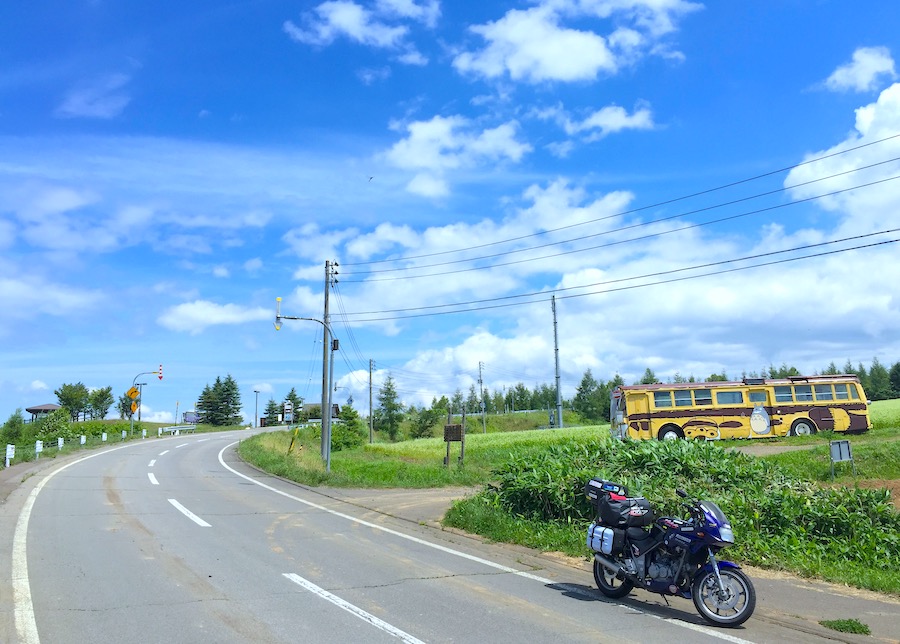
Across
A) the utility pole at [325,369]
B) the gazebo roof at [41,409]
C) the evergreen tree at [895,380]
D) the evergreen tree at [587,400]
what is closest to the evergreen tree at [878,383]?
the evergreen tree at [895,380]

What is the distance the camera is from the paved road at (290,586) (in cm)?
635

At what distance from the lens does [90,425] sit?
261 ft

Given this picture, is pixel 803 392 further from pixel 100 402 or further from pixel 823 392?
pixel 100 402

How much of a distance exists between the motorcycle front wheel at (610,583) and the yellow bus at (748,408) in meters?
27.1

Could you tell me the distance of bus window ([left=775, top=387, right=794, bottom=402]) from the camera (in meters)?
34.2

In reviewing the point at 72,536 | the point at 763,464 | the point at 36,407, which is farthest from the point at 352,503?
the point at 36,407

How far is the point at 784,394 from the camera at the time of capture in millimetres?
34250

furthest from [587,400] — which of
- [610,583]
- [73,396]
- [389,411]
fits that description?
[610,583]

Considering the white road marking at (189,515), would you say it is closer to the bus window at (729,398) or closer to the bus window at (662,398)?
the bus window at (662,398)

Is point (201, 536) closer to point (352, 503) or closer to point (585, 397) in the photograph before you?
point (352, 503)

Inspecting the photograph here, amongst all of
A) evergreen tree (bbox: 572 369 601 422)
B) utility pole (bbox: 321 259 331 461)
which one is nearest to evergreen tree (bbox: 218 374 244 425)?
evergreen tree (bbox: 572 369 601 422)

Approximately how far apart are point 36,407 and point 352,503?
132118mm

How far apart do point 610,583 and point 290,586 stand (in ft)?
12.7

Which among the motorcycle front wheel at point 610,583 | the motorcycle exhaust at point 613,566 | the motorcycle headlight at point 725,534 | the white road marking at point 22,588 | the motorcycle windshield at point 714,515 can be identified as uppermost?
the motorcycle windshield at point 714,515
